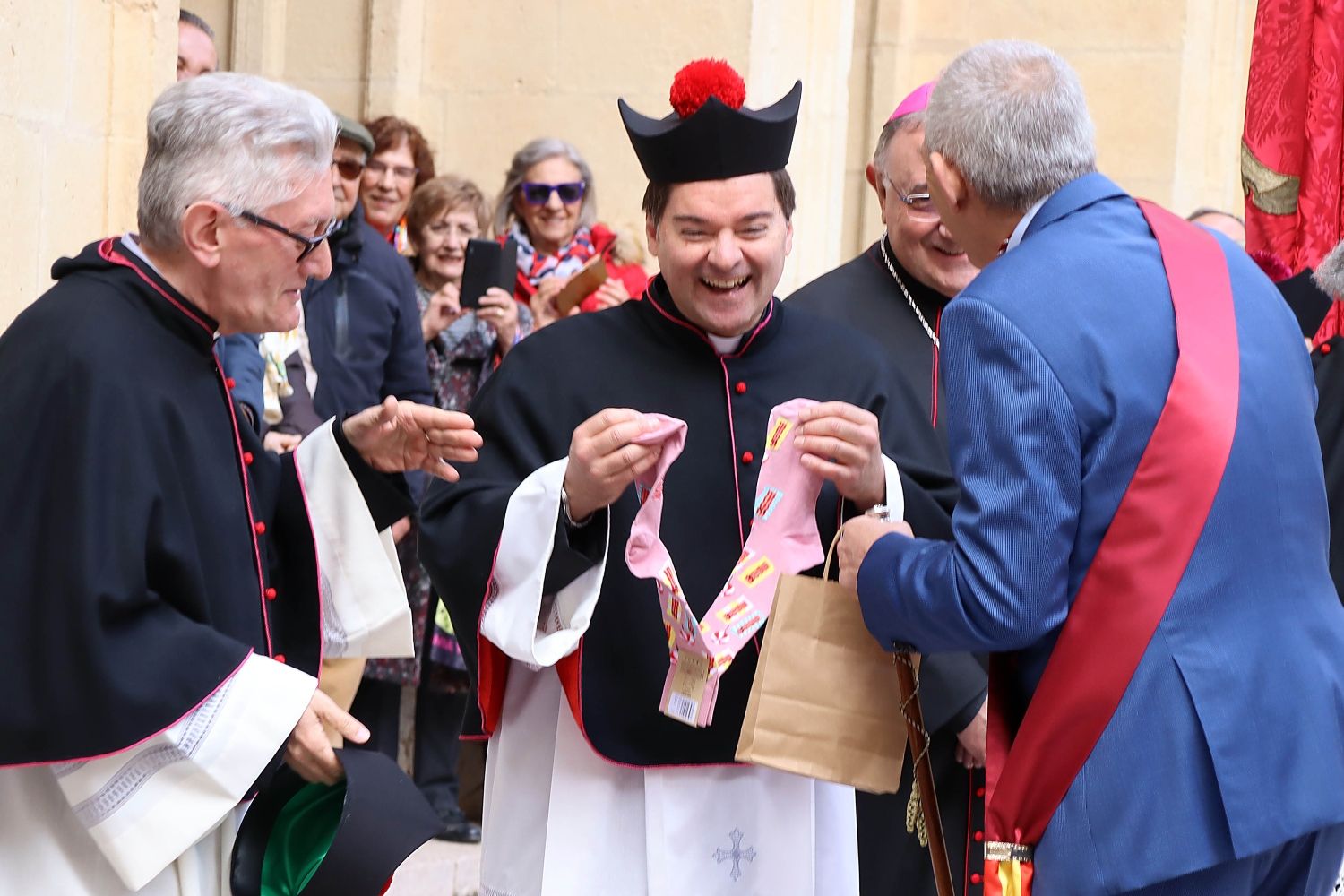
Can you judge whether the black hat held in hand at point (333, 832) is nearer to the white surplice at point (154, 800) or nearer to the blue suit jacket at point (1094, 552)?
the white surplice at point (154, 800)

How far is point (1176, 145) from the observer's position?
8.47 meters

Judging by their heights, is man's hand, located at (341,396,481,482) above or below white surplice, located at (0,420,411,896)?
above

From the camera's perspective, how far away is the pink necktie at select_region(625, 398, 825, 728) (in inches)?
111

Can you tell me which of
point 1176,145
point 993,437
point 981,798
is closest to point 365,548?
point 993,437

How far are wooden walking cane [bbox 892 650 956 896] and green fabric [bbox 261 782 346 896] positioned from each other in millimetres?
891

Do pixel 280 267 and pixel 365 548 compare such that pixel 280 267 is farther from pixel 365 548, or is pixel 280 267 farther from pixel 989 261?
pixel 989 261

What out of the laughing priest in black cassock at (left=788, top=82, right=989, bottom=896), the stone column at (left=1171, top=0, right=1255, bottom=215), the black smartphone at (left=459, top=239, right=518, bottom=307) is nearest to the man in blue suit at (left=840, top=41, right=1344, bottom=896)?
the laughing priest in black cassock at (left=788, top=82, right=989, bottom=896)

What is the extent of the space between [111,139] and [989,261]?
2.31m

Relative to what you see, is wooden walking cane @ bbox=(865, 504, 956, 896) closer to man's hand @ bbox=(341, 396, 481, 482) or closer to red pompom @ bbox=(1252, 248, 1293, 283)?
man's hand @ bbox=(341, 396, 481, 482)

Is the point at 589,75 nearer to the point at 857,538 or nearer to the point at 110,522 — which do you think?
the point at 857,538

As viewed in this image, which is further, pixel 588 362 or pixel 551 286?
pixel 551 286

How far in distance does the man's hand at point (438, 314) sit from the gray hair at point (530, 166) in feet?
1.17

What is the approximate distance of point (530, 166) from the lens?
19.7 feet

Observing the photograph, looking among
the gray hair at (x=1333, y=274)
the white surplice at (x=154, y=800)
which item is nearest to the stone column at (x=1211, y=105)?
the gray hair at (x=1333, y=274)
